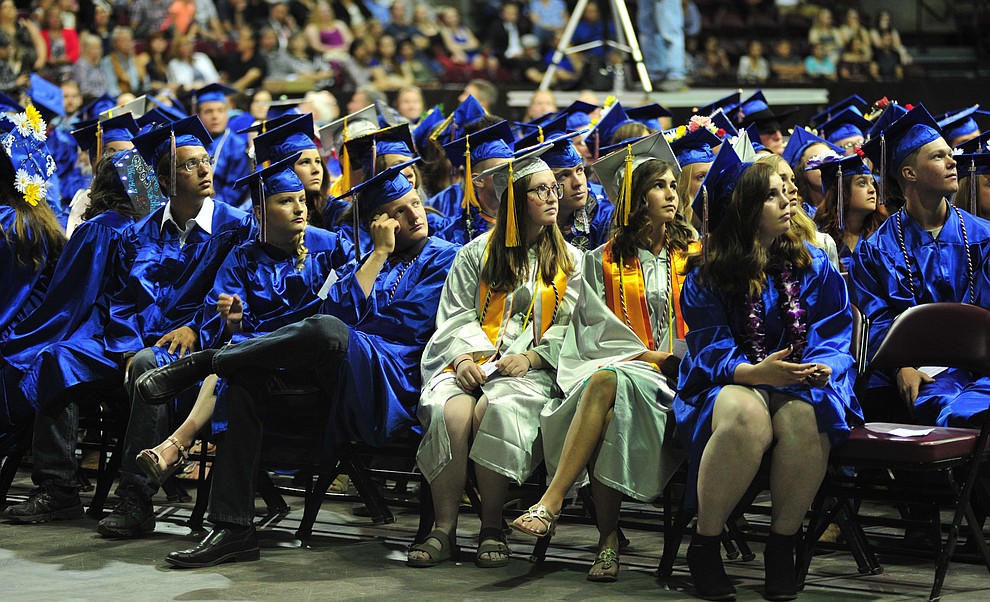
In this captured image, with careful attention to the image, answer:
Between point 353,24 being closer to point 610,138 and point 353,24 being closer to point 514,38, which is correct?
point 514,38

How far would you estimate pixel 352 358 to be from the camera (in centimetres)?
485

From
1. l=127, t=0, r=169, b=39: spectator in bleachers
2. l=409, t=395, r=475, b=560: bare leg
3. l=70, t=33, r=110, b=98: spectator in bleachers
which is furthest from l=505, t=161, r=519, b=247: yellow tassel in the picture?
l=127, t=0, r=169, b=39: spectator in bleachers

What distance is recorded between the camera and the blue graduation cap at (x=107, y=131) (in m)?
6.88

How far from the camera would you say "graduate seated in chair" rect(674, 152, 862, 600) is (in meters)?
4.03

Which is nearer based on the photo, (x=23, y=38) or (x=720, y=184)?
(x=720, y=184)

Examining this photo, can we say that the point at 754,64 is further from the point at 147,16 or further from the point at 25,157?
the point at 25,157

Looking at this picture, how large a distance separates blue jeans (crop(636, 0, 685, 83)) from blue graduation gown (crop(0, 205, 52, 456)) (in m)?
6.36

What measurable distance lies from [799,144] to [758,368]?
2981 mm

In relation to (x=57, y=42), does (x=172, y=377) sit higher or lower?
lower

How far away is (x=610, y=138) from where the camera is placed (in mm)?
7172

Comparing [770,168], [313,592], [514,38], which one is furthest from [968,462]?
[514,38]

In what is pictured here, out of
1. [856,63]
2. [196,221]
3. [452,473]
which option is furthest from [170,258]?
[856,63]

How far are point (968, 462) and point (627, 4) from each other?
8946 millimetres

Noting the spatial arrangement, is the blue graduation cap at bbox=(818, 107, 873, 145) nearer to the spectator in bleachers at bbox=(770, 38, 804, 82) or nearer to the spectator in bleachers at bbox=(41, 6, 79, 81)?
the spectator in bleachers at bbox=(770, 38, 804, 82)
